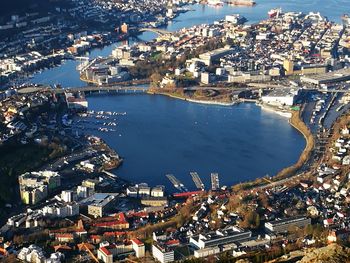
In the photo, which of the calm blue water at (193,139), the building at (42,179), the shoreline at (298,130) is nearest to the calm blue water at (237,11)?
the calm blue water at (193,139)

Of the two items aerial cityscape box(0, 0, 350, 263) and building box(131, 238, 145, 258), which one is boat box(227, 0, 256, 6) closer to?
aerial cityscape box(0, 0, 350, 263)

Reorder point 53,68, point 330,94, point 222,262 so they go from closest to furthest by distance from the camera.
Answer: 1. point 222,262
2. point 330,94
3. point 53,68

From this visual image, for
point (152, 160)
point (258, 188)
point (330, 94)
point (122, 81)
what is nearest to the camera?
point (258, 188)

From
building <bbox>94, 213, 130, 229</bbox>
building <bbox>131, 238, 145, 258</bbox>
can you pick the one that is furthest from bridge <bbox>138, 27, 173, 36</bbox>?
building <bbox>131, 238, 145, 258</bbox>

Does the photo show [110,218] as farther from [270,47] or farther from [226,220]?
[270,47]

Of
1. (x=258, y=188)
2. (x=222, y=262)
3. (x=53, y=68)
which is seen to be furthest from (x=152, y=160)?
(x=53, y=68)

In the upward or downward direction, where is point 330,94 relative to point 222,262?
downward
